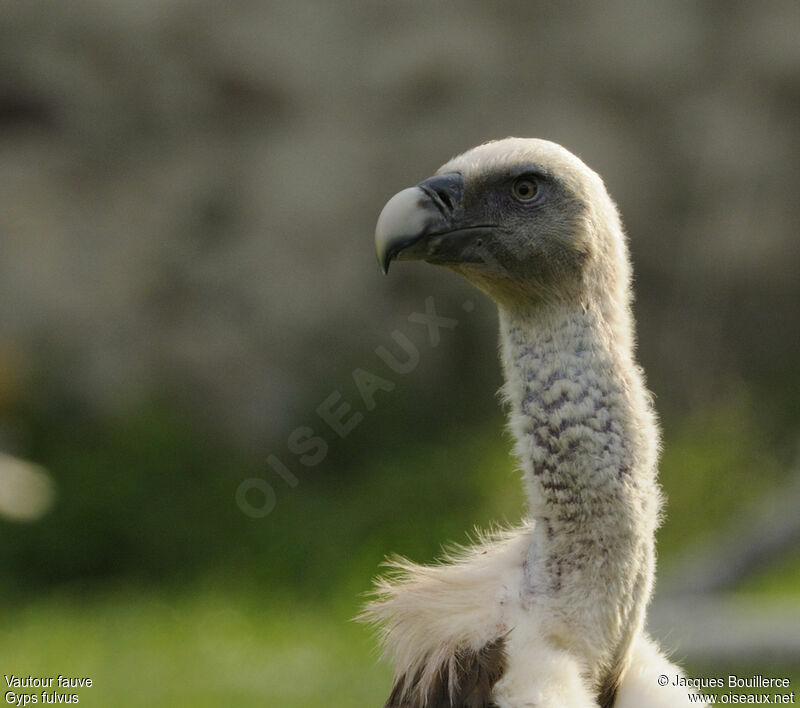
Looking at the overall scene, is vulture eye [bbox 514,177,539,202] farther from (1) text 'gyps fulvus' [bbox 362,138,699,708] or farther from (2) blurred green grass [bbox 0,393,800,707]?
(2) blurred green grass [bbox 0,393,800,707]

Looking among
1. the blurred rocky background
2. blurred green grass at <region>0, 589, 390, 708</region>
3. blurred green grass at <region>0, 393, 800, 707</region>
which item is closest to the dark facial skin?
blurred green grass at <region>0, 589, 390, 708</region>

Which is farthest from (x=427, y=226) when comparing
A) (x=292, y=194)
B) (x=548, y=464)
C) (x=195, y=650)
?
(x=292, y=194)

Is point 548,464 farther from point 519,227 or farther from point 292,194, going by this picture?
point 292,194

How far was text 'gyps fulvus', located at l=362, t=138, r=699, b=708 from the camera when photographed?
2.19m

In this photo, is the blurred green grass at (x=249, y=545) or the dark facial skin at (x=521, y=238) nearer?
the dark facial skin at (x=521, y=238)

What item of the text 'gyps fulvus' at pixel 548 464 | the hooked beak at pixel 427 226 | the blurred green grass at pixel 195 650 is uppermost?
the blurred green grass at pixel 195 650

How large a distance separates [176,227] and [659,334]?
2.32 m

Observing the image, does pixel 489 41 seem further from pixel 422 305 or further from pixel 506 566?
pixel 506 566

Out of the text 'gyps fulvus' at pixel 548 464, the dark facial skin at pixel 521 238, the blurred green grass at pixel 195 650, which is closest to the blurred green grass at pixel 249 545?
the blurred green grass at pixel 195 650

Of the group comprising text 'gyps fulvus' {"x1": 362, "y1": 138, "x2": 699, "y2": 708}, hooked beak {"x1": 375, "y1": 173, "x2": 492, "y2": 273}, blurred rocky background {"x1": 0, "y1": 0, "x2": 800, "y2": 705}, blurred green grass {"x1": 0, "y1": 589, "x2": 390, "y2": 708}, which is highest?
blurred rocky background {"x1": 0, "y1": 0, "x2": 800, "y2": 705}

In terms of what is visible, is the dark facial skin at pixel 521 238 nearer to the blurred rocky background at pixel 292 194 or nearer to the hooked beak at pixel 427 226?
the hooked beak at pixel 427 226

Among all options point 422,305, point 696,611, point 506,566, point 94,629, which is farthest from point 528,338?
point 422,305

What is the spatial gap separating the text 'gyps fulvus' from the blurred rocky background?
382cm

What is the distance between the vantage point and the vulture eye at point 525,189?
2328mm
